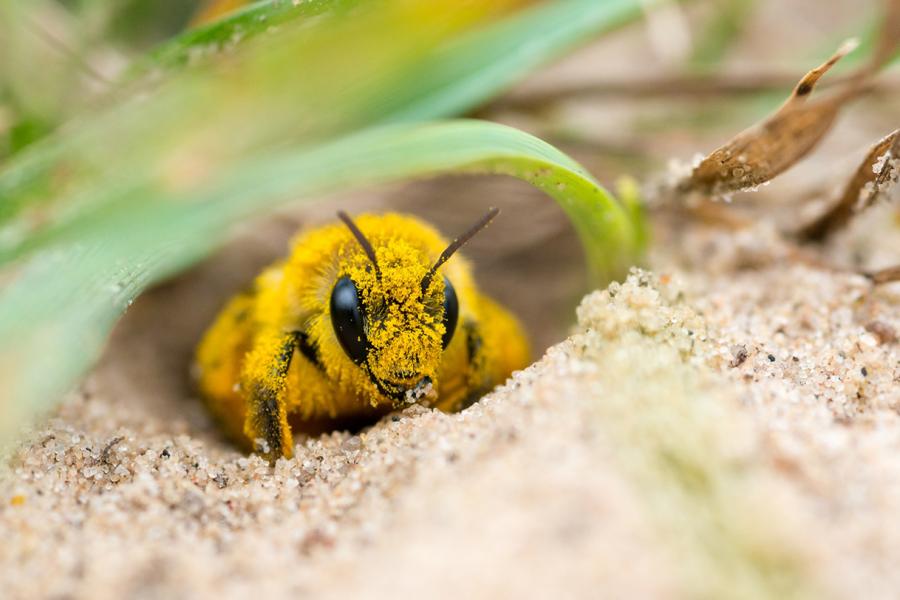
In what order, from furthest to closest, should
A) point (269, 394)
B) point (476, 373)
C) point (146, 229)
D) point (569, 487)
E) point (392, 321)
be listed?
point (476, 373), point (269, 394), point (392, 321), point (146, 229), point (569, 487)

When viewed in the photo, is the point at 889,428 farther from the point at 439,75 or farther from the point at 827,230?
Answer: the point at 439,75

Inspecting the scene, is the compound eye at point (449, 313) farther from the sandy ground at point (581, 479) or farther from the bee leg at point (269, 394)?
the bee leg at point (269, 394)

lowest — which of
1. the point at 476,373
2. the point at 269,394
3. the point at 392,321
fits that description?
the point at 476,373

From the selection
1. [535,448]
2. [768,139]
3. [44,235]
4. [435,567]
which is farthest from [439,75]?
[435,567]

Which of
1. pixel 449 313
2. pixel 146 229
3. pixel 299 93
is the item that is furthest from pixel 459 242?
pixel 146 229

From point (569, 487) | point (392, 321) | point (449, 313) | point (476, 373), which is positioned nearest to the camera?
point (569, 487)

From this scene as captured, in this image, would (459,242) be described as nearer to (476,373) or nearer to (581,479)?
(476,373)

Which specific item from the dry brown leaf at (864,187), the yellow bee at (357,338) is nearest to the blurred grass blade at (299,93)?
the yellow bee at (357,338)
